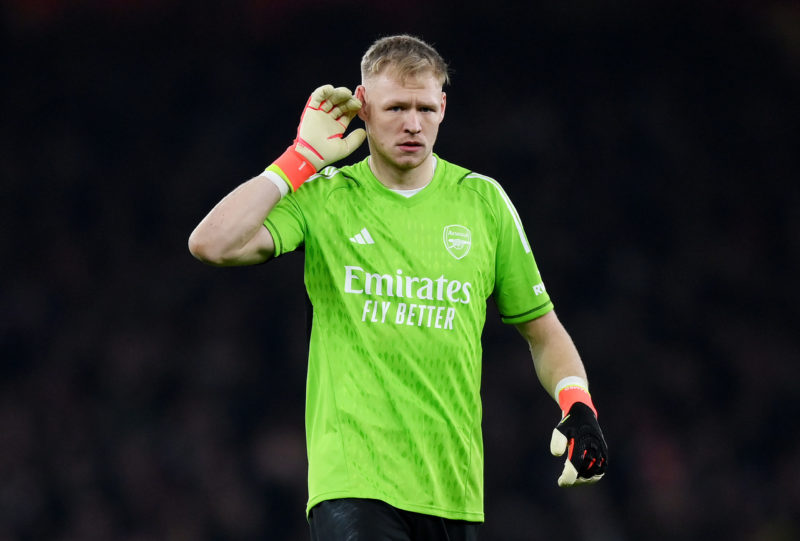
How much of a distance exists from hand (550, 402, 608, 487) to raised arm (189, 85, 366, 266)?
A: 109cm

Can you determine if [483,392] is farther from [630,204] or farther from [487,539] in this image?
[630,204]

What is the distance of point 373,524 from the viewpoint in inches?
138

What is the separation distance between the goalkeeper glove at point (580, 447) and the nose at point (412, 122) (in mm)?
1036

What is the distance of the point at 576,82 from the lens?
9.69 m

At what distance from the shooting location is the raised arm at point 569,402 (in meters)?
3.62

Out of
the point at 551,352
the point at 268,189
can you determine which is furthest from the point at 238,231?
the point at 551,352

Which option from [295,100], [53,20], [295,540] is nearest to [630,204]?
[295,100]

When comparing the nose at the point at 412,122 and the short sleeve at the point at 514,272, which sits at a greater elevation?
the nose at the point at 412,122

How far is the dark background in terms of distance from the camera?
8.60 meters

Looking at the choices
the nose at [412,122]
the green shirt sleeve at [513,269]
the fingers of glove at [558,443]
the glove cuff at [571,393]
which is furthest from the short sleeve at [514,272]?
the fingers of glove at [558,443]

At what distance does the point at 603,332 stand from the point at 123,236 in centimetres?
382

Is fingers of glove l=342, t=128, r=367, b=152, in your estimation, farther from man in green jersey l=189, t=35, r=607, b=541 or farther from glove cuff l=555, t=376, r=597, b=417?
glove cuff l=555, t=376, r=597, b=417

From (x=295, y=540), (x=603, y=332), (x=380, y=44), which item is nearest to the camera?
(x=380, y=44)

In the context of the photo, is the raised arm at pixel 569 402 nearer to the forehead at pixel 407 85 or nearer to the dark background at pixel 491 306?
the forehead at pixel 407 85
